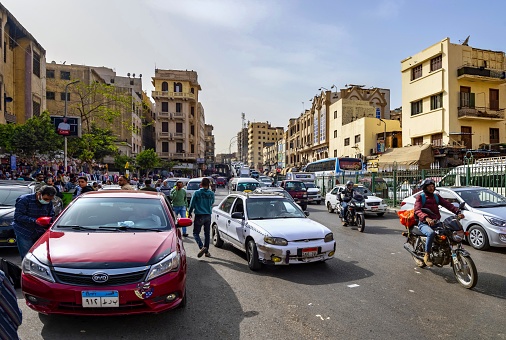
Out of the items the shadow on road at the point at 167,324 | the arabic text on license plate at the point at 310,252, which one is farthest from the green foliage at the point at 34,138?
the arabic text on license plate at the point at 310,252

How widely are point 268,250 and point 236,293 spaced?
4.39 feet

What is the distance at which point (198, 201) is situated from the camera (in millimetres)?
8484

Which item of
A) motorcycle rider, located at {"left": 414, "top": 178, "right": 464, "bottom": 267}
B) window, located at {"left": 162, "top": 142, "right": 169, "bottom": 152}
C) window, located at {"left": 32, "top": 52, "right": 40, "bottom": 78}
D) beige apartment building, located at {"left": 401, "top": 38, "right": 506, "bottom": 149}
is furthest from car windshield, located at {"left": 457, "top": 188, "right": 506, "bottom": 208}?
window, located at {"left": 162, "top": 142, "right": 169, "bottom": 152}

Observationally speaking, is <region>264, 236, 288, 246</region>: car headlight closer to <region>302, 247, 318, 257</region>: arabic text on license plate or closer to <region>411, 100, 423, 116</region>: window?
<region>302, 247, 318, 257</region>: arabic text on license plate

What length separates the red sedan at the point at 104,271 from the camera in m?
4.02

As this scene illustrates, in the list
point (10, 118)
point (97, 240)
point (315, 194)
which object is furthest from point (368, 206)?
point (10, 118)

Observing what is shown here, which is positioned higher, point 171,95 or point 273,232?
point 171,95

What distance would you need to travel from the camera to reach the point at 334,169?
35969 millimetres

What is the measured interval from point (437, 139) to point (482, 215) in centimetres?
2948

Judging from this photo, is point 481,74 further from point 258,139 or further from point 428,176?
point 258,139

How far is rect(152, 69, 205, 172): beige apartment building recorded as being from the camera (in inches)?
2766

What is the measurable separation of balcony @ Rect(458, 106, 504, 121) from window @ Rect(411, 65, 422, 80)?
6.21m

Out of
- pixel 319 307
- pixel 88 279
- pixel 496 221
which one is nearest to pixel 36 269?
pixel 88 279

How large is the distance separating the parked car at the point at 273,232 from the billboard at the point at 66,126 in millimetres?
18063
